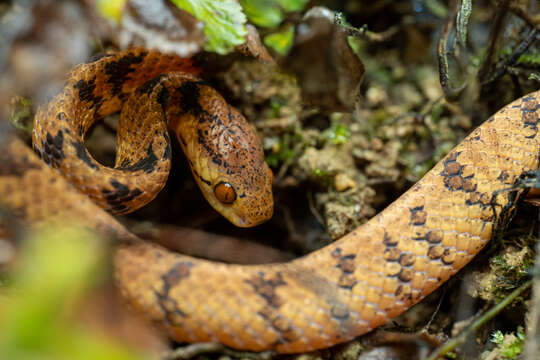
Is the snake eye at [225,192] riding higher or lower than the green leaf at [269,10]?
lower

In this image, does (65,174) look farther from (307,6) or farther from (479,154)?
(479,154)

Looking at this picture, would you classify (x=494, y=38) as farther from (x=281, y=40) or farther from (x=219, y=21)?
(x=219, y=21)

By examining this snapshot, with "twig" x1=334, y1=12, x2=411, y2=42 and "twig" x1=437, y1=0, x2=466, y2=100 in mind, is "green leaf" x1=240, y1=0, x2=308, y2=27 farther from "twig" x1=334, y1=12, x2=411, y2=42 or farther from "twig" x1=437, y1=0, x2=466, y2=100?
"twig" x1=437, y1=0, x2=466, y2=100

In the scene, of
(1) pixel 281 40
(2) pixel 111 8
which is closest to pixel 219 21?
(2) pixel 111 8

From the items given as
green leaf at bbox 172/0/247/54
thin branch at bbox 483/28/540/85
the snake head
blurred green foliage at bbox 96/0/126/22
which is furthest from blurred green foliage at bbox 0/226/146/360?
thin branch at bbox 483/28/540/85

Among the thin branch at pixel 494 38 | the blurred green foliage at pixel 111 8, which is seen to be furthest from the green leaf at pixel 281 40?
the thin branch at pixel 494 38

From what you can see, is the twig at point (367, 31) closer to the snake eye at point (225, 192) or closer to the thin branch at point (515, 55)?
the thin branch at point (515, 55)

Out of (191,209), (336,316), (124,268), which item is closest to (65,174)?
(124,268)
